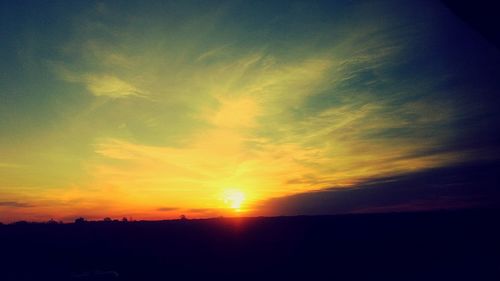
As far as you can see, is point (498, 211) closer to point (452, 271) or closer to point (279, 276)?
point (452, 271)

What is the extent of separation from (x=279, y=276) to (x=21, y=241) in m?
21.7

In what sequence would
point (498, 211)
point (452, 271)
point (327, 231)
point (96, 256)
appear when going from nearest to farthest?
point (452, 271) → point (96, 256) → point (498, 211) → point (327, 231)

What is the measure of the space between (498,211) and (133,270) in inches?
974

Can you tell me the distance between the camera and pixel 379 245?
1844cm

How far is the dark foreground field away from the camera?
14062 millimetres

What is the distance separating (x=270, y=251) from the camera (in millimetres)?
19000

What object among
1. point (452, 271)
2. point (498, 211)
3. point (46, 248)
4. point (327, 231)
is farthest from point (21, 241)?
point (498, 211)

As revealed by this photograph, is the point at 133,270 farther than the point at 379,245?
No

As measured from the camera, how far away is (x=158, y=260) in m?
18.2

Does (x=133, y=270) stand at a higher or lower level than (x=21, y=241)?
lower

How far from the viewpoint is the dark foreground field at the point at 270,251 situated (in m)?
14.1

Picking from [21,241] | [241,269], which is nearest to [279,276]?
[241,269]

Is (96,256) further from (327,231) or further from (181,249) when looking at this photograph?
(327,231)

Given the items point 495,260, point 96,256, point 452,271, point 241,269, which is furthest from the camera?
point 96,256
